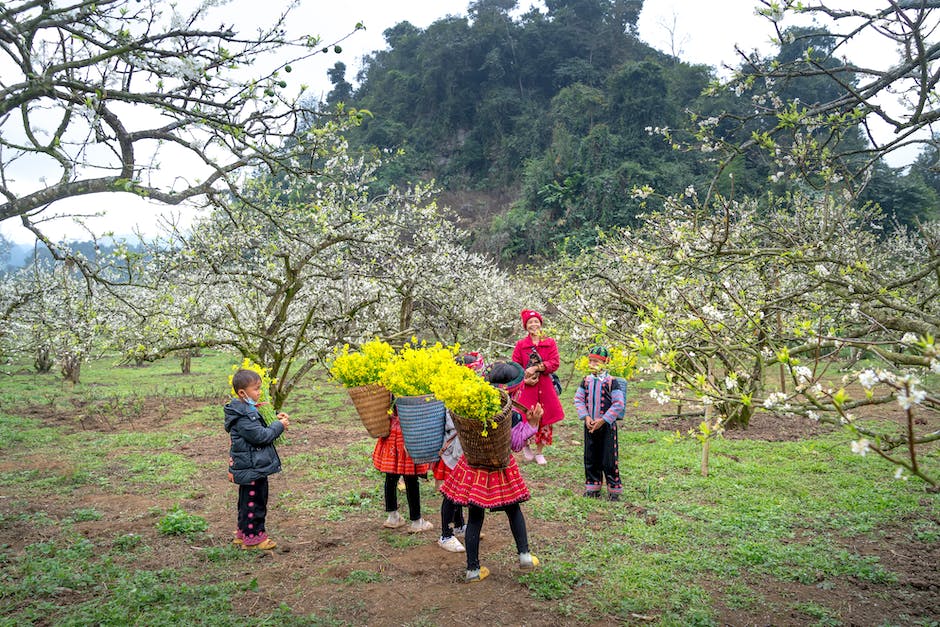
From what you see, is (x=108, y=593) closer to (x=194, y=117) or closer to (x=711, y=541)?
(x=194, y=117)

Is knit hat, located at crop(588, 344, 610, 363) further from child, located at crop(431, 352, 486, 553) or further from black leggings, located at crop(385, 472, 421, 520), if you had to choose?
black leggings, located at crop(385, 472, 421, 520)

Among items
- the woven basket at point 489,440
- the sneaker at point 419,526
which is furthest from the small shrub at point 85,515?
the woven basket at point 489,440

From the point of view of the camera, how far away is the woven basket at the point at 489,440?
409 cm

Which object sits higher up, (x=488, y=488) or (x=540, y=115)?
(x=540, y=115)

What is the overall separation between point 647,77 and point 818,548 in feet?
118

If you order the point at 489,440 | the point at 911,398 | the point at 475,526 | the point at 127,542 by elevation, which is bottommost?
the point at 127,542

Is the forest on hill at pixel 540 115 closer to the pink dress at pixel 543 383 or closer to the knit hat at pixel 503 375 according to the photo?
the pink dress at pixel 543 383

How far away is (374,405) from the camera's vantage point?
5.18 meters

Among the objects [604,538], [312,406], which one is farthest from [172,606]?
[312,406]

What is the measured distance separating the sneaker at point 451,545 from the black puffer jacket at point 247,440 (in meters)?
1.52

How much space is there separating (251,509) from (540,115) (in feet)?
137

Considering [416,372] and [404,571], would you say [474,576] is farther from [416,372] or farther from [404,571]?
[416,372]

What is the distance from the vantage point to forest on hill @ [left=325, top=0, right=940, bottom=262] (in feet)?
110

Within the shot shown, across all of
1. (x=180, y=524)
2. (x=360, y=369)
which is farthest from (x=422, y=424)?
(x=180, y=524)
